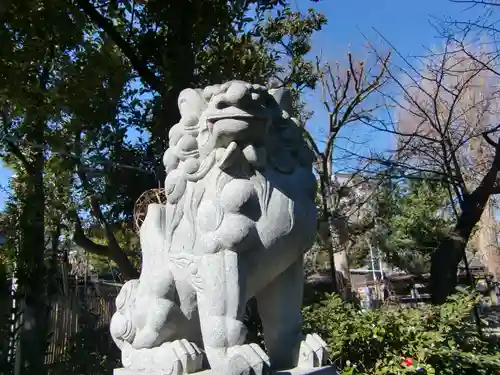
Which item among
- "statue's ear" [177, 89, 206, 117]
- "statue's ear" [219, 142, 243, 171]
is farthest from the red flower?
"statue's ear" [177, 89, 206, 117]

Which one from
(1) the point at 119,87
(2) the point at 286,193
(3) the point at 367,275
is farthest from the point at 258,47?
(3) the point at 367,275

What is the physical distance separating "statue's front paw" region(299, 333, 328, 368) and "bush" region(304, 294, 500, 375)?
198 centimetres

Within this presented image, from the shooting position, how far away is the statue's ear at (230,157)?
6.29ft

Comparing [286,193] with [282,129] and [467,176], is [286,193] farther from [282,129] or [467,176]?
[467,176]

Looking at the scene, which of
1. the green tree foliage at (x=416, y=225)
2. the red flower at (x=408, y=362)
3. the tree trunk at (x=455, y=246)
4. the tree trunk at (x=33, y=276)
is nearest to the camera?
the red flower at (x=408, y=362)

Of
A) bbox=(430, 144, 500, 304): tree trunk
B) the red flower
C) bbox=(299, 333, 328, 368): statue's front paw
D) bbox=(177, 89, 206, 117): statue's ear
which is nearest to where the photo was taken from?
bbox=(299, 333, 328, 368): statue's front paw

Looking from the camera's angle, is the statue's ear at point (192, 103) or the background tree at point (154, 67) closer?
the statue's ear at point (192, 103)

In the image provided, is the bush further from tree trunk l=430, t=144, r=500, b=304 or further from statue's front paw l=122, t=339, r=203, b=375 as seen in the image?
statue's front paw l=122, t=339, r=203, b=375

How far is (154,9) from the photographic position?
5113 millimetres

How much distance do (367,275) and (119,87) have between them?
16.5 m

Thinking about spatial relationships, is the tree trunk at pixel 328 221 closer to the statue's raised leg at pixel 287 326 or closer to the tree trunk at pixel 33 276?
the tree trunk at pixel 33 276

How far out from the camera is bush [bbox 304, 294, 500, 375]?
372cm

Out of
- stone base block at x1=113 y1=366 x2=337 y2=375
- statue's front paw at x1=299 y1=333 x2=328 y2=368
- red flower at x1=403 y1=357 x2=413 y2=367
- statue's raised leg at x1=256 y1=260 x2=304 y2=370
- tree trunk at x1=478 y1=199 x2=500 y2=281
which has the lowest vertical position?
red flower at x1=403 y1=357 x2=413 y2=367

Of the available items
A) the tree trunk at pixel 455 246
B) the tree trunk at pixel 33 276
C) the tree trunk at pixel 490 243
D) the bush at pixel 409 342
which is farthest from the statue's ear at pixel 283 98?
the tree trunk at pixel 490 243
